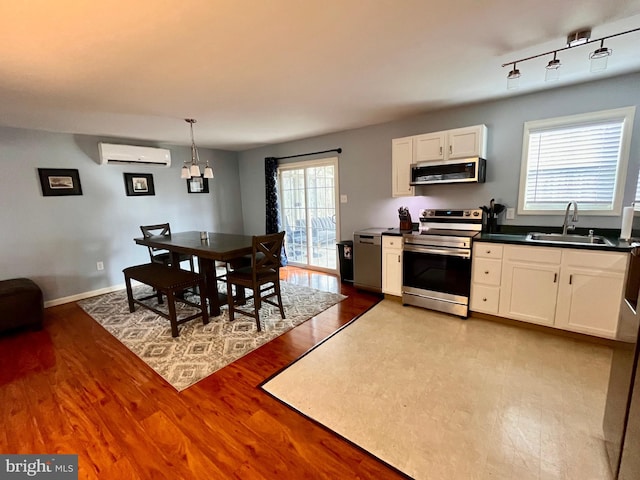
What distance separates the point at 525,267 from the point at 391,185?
73.2 inches

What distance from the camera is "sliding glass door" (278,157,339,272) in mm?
4746

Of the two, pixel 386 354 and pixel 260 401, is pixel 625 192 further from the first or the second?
pixel 260 401

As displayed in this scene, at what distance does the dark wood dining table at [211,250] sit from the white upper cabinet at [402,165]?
1.94 meters

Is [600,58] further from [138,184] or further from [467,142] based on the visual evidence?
[138,184]

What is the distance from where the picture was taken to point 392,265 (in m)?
3.53

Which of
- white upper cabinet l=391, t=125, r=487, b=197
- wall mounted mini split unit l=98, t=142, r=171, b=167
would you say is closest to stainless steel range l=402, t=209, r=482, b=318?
white upper cabinet l=391, t=125, r=487, b=197

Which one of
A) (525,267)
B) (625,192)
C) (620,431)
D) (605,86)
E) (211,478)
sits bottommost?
(211,478)

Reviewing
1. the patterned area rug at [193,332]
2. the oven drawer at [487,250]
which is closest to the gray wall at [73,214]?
the patterned area rug at [193,332]

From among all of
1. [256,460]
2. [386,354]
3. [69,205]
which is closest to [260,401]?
[256,460]

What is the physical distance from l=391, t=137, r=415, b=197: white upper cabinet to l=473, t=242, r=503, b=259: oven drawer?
1.03 m

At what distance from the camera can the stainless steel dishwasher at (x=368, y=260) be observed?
3.73 meters

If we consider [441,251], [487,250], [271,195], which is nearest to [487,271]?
[487,250]

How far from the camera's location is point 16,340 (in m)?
2.91

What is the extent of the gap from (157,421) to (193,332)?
3.82ft
